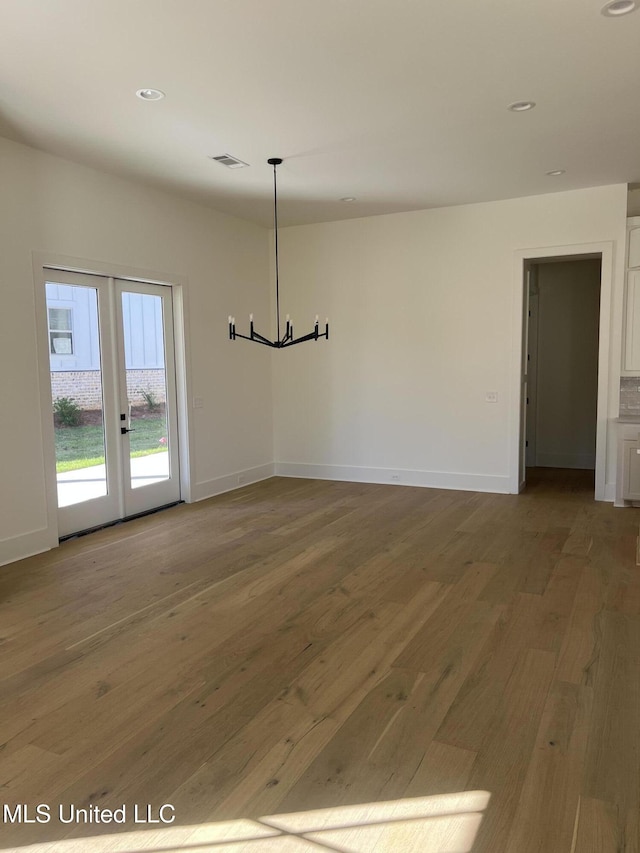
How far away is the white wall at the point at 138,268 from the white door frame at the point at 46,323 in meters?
0.05

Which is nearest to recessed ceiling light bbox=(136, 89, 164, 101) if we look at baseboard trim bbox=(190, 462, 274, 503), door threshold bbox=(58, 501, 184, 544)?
door threshold bbox=(58, 501, 184, 544)

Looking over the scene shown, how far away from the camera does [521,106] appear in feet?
13.3

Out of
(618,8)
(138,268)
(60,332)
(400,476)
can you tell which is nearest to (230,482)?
(400,476)

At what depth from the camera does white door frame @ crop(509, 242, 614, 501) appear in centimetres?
614

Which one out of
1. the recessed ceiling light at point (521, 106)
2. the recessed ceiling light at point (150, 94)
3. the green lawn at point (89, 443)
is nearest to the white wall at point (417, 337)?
the green lawn at point (89, 443)

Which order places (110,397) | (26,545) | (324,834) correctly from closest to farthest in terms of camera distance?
(324,834), (26,545), (110,397)

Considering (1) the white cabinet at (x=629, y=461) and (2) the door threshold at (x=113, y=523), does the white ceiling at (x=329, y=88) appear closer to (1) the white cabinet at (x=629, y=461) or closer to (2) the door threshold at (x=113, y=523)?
(1) the white cabinet at (x=629, y=461)

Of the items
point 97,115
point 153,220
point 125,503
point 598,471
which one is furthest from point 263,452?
point 97,115

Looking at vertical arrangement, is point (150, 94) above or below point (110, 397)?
above

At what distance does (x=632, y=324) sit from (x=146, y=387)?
483 cm

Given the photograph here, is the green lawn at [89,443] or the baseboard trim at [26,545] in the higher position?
the green lawn at [89,443]

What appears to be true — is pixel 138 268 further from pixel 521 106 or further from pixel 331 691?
pixel 331 691

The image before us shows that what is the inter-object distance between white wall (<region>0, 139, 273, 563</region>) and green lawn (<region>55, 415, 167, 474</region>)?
31 cm

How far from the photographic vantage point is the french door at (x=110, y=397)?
17.1 feet
